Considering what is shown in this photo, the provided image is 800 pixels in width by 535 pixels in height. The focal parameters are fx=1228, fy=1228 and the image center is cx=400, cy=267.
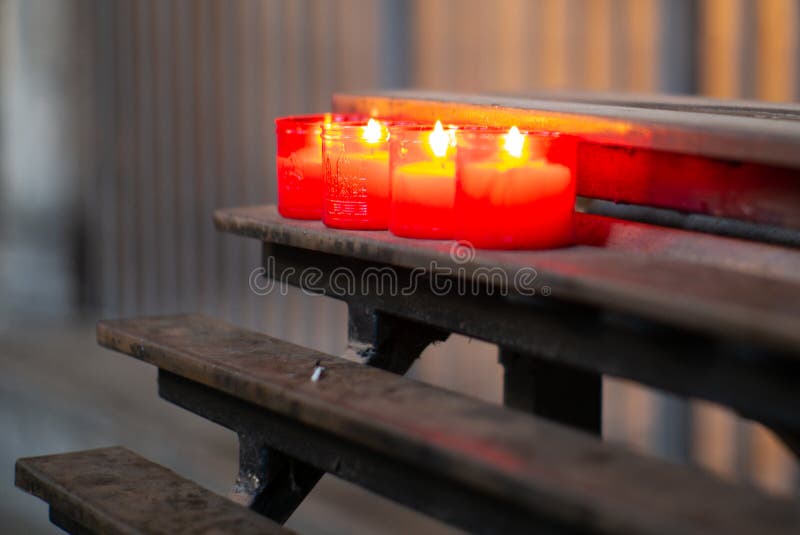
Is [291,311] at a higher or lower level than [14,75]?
lower

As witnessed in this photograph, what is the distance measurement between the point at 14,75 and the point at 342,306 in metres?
1.72

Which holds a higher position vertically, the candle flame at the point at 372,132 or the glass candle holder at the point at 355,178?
the candle flame at the point at 372,132

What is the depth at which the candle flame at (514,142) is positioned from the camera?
2.88 ft

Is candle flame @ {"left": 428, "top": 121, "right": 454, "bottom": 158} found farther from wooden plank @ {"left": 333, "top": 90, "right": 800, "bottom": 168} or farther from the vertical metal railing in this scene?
the vertical metal railing

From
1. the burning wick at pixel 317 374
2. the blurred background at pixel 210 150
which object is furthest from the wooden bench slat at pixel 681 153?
the blurred background at pixel 210 150

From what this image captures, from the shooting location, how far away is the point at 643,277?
73cm

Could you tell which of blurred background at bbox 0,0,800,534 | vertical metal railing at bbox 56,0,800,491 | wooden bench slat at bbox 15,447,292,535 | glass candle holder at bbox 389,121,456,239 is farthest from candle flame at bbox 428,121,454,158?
vertical metal railing at bbox 56,0,800,491

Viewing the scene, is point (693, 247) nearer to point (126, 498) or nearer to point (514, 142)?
point (514, 142)

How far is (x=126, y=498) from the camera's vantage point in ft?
3.32

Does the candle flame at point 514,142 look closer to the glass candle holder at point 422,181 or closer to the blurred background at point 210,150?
the glass candle holder at point 422,181

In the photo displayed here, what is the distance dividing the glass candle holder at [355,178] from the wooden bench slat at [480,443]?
0.38 ft

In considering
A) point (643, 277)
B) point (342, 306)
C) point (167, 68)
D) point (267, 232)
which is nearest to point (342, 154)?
point (267, 232)

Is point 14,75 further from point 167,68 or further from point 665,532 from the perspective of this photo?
point 665,532

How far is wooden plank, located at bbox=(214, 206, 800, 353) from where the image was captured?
638mm
